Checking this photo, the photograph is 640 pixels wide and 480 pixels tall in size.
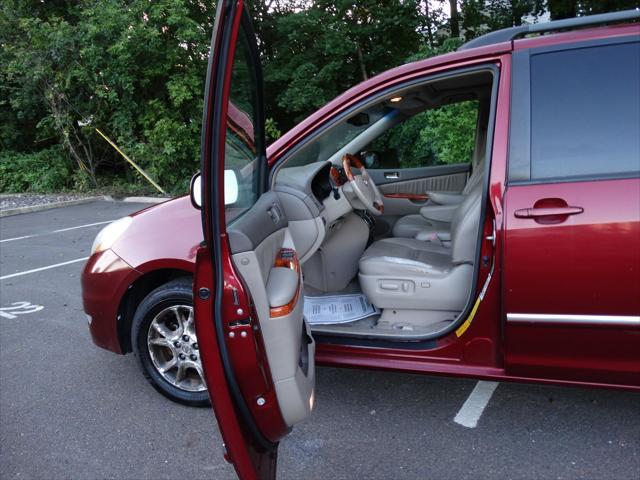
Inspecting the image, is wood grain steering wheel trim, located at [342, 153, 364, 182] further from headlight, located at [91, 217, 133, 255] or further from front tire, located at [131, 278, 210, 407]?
headlight, located at [91, 217, 133, 255]

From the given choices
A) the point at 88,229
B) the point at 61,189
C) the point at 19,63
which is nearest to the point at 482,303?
the point at 88,229

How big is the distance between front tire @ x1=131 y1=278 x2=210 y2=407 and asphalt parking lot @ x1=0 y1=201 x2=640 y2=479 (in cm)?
12

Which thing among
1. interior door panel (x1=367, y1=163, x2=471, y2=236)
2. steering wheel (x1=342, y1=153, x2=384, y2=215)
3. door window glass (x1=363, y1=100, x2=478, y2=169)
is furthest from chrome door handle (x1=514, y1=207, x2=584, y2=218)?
door window glass (x1=363, y1=100, x2=478, y2=169)

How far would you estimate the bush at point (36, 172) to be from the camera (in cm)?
1430

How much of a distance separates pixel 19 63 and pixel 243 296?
13.5 metres

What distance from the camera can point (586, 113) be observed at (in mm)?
2010

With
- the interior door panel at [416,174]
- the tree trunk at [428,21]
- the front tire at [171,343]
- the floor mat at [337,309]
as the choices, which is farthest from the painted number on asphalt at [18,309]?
the tree trunk at [428,21]

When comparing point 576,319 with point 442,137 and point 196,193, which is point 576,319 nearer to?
point 196,193

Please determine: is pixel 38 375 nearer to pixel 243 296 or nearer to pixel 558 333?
pixel 243 296

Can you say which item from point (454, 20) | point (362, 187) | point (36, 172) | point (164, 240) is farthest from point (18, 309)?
point (36, 172)

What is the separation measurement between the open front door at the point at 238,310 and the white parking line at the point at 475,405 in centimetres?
93

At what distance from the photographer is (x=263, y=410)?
1.85 m

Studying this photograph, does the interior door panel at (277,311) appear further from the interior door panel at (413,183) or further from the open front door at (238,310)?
the interior door panel at (413,183)

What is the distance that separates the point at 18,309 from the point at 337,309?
325cm
